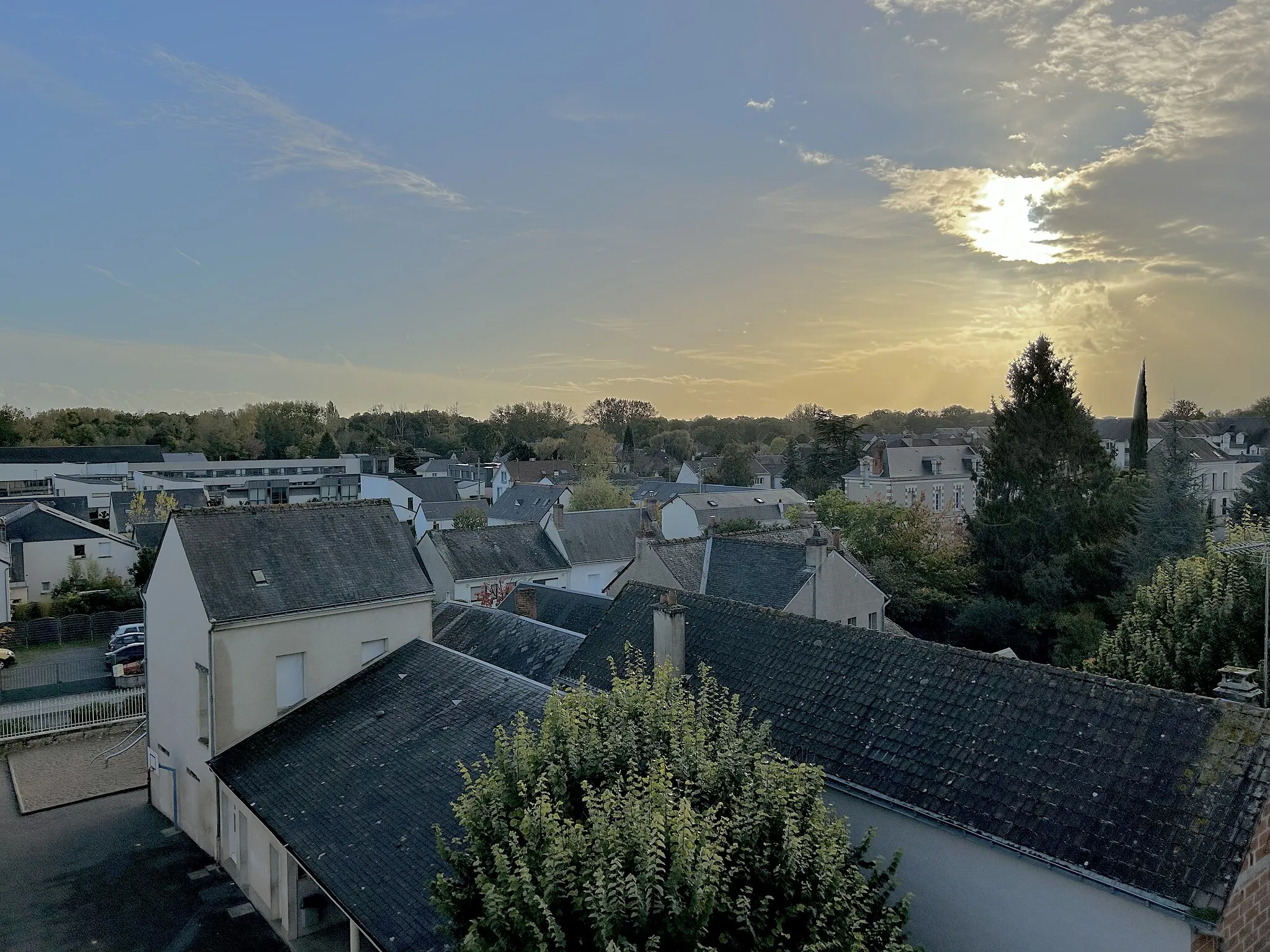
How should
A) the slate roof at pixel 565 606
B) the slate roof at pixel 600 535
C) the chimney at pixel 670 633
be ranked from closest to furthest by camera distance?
the chimney at pixel 670 633
the slate roof at pixel 565 606
the slate roof at pixel 600 535

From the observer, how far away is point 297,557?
56.2ft

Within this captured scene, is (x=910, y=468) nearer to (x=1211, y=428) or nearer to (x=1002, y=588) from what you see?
(x=1002, y=588)

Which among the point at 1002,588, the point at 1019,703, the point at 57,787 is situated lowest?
the point at 57,787

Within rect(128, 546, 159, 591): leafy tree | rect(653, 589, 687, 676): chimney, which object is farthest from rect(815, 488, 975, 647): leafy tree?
rect(128, 546, 159, 591): leafy tree

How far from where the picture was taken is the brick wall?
749 centimetres

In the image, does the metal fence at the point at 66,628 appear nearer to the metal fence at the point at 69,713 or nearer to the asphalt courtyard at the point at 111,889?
the metal fence at the point at 69,713

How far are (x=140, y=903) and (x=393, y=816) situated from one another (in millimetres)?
7270

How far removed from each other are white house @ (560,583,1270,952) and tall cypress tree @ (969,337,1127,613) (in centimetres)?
2514

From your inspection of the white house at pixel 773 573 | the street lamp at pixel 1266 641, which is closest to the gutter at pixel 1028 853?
the street lamp at pixel 1266 641

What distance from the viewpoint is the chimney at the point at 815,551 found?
23.2 meters

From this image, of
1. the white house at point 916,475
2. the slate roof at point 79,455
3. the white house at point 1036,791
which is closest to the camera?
the white house at point 1036,791

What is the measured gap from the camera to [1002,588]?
35531mm

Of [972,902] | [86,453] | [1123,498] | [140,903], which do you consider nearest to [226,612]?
[140,903]

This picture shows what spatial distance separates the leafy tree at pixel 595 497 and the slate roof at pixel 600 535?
11129 mm
